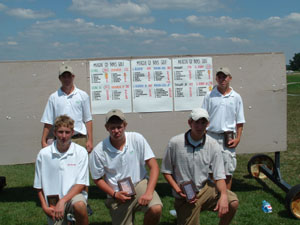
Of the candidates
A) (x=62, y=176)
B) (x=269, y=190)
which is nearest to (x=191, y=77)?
(x=269, y=190)

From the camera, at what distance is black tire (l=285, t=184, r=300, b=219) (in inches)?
187

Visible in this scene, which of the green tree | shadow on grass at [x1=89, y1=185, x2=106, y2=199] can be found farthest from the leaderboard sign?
the green tree

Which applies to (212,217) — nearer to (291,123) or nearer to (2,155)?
(2,155)

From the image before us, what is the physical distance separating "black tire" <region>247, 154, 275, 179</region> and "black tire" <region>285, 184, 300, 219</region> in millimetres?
1995

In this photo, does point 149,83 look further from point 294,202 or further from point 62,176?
point 294,202

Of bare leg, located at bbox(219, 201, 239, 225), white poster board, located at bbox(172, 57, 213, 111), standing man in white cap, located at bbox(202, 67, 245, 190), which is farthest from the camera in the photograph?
white poster board, located at bbox(172, 57, 213, 111)

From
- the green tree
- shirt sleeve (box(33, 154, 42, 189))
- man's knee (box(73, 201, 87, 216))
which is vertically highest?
the green tree

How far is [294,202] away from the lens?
15.8 feet

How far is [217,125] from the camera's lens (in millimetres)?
4988

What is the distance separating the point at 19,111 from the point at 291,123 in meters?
11.5

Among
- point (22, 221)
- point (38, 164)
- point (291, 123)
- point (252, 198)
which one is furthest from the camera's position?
point (291, 123)

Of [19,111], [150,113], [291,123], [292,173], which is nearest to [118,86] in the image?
[150,113]

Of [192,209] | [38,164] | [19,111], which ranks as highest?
[19,111]

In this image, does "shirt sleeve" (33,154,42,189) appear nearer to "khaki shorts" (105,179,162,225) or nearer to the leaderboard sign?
"khaki shorts" (105,179,162,225)
